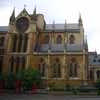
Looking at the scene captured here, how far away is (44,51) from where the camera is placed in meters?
48.9

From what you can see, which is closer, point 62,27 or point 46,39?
point 46,39

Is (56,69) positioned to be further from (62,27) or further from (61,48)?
(62,27)

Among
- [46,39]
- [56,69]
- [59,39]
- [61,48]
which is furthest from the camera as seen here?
[46,39]

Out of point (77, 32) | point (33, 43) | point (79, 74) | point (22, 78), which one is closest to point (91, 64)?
point (77, 32)

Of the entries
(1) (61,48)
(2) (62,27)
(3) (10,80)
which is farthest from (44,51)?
(2) (62,27)

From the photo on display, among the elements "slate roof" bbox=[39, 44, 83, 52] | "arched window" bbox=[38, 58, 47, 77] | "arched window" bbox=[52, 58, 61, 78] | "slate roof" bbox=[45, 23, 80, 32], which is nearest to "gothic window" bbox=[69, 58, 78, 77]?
"arched window" bbox=[52, 58, 61, 78]

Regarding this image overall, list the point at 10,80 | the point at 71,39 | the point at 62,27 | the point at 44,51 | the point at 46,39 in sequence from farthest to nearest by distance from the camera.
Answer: the point at 62,27 → the point at 46,39 → the point at 71,39 → the point at 44,51 → the point at 10,80

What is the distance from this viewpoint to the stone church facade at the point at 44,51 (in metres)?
45.8

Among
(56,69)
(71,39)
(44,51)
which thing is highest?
(71,39)

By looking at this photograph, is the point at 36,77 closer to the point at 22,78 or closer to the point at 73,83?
the point at 22,78

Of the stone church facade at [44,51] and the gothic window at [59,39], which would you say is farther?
the gothic window at [59,39]

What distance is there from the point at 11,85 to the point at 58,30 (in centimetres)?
2303

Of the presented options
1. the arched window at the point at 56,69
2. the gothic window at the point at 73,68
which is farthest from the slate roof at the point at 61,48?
the arched window at the point at 56,69

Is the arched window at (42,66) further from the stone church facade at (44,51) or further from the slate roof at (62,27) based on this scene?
the slate roof at (62,27)
